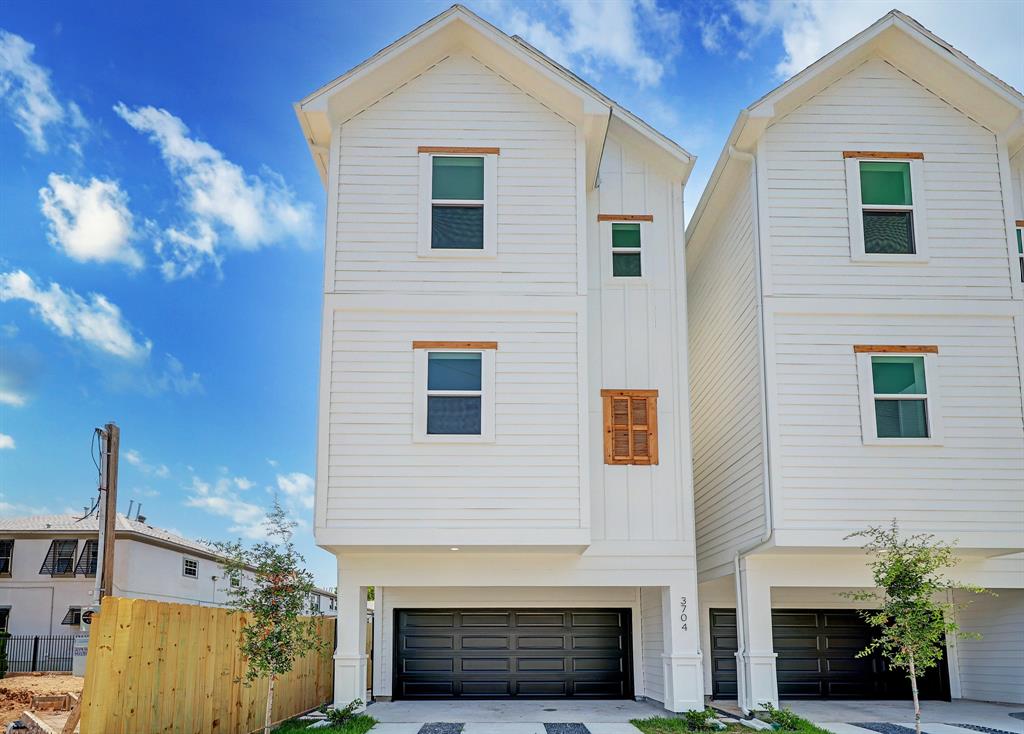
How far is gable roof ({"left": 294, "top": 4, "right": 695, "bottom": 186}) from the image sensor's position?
13.5 metres

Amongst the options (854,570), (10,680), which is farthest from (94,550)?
(854,570)

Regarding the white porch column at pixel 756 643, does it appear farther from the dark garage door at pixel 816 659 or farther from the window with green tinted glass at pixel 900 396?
the dark garage door at pixel 816 659

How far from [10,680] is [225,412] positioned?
919 cm

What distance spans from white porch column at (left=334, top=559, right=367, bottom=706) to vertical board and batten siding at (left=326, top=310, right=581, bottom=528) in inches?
53.3

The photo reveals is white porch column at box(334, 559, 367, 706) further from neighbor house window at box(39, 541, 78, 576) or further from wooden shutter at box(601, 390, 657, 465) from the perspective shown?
neighbor house window at box(39, 541, 78, 576)

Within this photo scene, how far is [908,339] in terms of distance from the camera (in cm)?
1317

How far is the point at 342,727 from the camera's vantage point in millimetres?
11867

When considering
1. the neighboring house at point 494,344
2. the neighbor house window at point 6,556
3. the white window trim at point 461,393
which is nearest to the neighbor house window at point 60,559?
the neighbor house window at point 6,556

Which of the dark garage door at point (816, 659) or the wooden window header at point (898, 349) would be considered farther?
the dark garage door at point (816, 659)

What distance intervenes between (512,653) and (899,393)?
7472 millimetres

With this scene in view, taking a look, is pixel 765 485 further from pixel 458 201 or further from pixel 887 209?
pixel 458 201

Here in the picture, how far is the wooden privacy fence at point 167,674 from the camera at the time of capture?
8539mm

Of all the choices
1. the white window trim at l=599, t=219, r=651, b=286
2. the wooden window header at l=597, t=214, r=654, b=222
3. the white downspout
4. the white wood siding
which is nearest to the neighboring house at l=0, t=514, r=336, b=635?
the white window trim at l=599, t=219, r=651, b=286

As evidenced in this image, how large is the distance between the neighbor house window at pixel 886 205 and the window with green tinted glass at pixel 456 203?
5399mm
